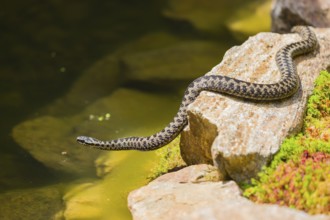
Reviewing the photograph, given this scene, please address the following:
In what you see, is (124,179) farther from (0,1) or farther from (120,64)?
(0,1)

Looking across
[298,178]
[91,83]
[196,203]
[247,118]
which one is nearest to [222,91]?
[247,118]

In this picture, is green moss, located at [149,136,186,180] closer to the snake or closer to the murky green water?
the murky green water

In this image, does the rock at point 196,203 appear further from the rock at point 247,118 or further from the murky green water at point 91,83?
the murky green water at point 91,83

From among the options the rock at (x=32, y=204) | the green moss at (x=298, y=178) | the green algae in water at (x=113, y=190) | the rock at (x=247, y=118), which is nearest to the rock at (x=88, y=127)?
the green algae in water at (x=113, y=190)

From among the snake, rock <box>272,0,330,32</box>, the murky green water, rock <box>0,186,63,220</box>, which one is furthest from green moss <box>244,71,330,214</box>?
rock <box>272,0,330,32</box>

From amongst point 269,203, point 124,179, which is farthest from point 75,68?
point 269,203

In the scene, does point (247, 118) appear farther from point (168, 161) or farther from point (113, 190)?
point (113, 190)
